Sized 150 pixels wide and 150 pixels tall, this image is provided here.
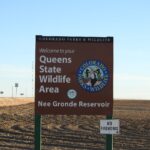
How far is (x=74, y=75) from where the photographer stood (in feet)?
42.5

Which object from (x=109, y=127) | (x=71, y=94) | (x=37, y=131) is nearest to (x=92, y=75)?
(x=71, y=94)

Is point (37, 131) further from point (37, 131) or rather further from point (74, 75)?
point (74, 75)

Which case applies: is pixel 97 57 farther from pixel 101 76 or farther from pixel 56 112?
pixel 56 112

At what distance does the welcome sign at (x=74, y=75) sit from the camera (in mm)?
12852

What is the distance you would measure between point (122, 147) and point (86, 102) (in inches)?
367

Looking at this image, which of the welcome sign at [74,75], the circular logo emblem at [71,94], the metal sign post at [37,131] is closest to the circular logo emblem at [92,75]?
the welcome sign at [74,75]

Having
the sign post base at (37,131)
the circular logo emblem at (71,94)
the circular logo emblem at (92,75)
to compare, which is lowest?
the sign post base at (37,131)

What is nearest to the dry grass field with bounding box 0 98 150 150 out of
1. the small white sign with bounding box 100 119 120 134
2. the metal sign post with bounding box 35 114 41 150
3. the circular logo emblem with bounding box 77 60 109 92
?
the metal sign post with bounding box 35 114 41 150

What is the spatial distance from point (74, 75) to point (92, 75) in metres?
0.38

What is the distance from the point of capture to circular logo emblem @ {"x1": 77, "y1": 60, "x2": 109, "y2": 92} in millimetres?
12945

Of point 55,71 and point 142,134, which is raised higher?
point 55,71

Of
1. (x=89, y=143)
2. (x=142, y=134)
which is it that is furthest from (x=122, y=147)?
(x=142, y=134)

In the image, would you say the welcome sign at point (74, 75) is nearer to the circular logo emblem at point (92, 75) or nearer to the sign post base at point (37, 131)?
the circular logo emblem at point (92, 75)

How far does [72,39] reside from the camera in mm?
12875
